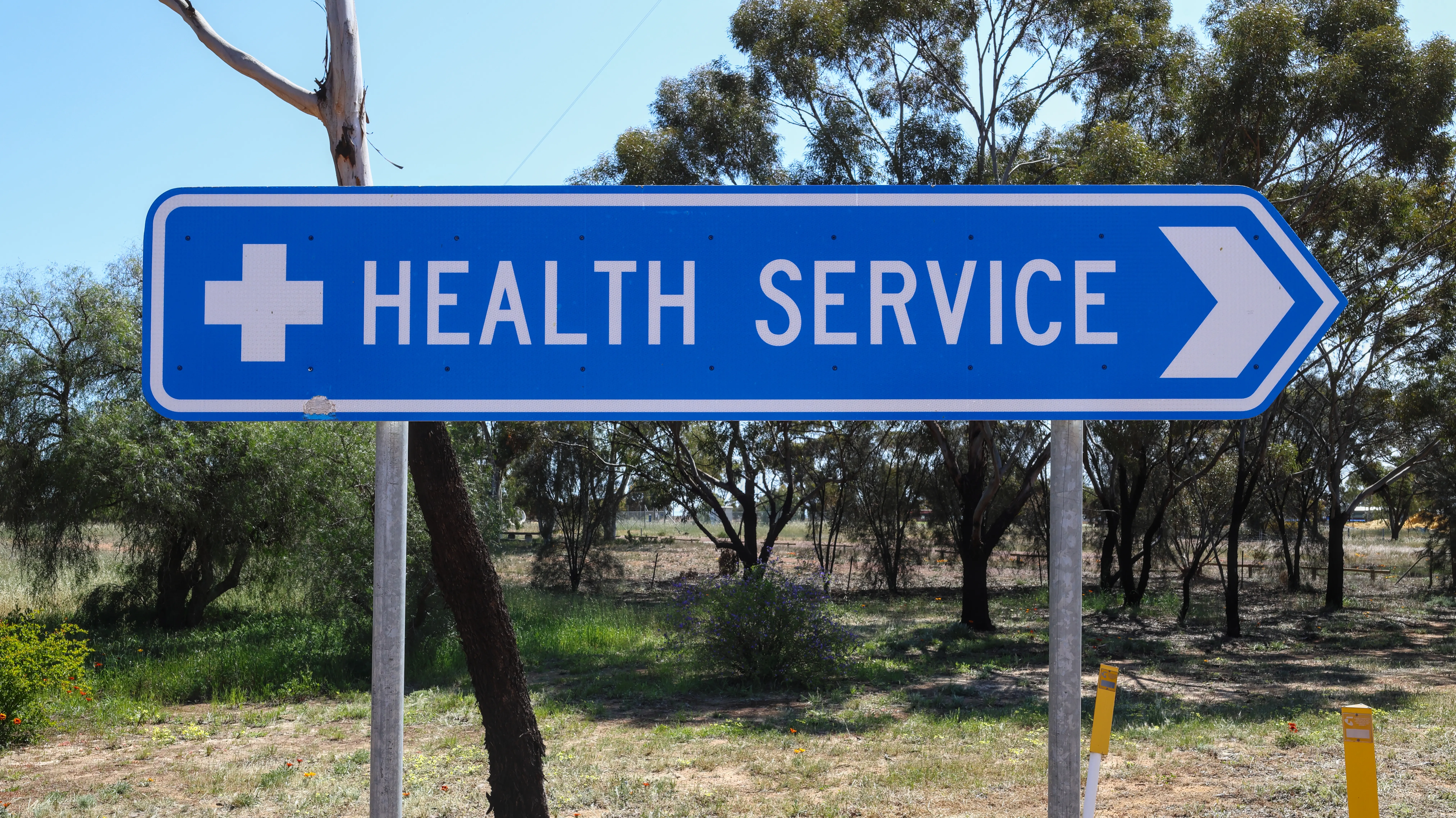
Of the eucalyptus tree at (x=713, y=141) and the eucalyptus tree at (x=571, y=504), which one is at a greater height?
the eucalyptus tree at (x=713, y=141)

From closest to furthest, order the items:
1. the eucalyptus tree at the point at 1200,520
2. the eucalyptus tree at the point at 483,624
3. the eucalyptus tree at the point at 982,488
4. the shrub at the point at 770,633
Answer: the eucalyptus tree at the point at 483,624, the shrub at the point at 770,633, the eucalyptus tree at the point at 982,488, the eucalyptus tree at the point at 1200,520

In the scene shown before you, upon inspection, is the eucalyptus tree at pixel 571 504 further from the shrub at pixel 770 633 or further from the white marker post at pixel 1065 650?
the white marker post at pixel 1065 650

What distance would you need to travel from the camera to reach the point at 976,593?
17469 mm

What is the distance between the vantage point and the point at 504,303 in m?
1.79

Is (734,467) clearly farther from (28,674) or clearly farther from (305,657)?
(28,674)

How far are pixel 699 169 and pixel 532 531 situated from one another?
3282 centimetres

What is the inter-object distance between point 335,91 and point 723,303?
9.44 feet

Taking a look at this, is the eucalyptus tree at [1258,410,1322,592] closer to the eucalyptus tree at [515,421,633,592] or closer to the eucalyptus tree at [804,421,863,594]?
the eucalyptus tree at [804,421,863,594]

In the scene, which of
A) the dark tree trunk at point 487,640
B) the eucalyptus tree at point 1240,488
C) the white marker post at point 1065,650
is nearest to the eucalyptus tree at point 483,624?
the dark tree trunk at point 487,640

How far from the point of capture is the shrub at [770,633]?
11.6 metres

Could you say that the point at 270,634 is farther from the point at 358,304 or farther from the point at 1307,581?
the point at 1307,581

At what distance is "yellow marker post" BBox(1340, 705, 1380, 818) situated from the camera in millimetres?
1918

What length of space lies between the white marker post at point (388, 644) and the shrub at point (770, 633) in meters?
10.2

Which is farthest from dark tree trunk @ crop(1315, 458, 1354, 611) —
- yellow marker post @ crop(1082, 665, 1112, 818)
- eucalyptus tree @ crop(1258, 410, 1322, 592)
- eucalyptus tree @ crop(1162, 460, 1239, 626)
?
yellow marker post @ crop(1082, 665, 1112, 818)
